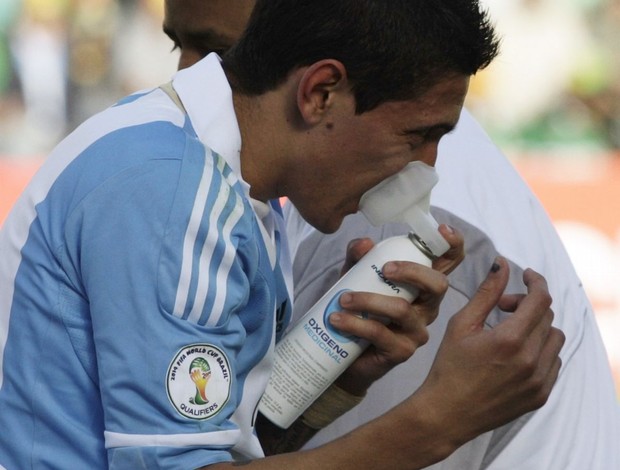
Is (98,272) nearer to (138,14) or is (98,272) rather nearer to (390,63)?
(390,63)

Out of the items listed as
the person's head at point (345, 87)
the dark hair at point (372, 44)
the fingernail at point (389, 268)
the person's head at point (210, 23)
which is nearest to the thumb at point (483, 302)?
the fingernail at point (389, 268)

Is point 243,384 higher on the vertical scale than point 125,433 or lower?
higher

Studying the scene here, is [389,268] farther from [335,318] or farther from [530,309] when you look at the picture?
[530,309]

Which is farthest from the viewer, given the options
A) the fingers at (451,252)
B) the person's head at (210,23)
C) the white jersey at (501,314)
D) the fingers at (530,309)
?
the person's head at (210,23)

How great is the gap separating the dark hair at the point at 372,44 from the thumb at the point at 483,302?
1.19 feet

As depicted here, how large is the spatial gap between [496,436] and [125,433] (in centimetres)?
89

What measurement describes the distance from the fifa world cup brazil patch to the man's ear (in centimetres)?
50

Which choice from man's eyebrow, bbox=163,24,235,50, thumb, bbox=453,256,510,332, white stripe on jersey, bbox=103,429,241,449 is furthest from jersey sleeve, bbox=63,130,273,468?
man's eyebrow, bbox=163,24,235,50

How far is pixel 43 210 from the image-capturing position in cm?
187

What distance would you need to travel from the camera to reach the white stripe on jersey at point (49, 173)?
189 centimetres

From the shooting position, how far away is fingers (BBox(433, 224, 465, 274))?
84.3 inches

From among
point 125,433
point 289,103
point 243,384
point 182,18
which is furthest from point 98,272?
point 182,18

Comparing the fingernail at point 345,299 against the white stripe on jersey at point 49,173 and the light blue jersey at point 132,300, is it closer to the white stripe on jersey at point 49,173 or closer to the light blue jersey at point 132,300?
the light blue jersey at point 132,300

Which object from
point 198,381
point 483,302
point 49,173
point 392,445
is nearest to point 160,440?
point 198,381
